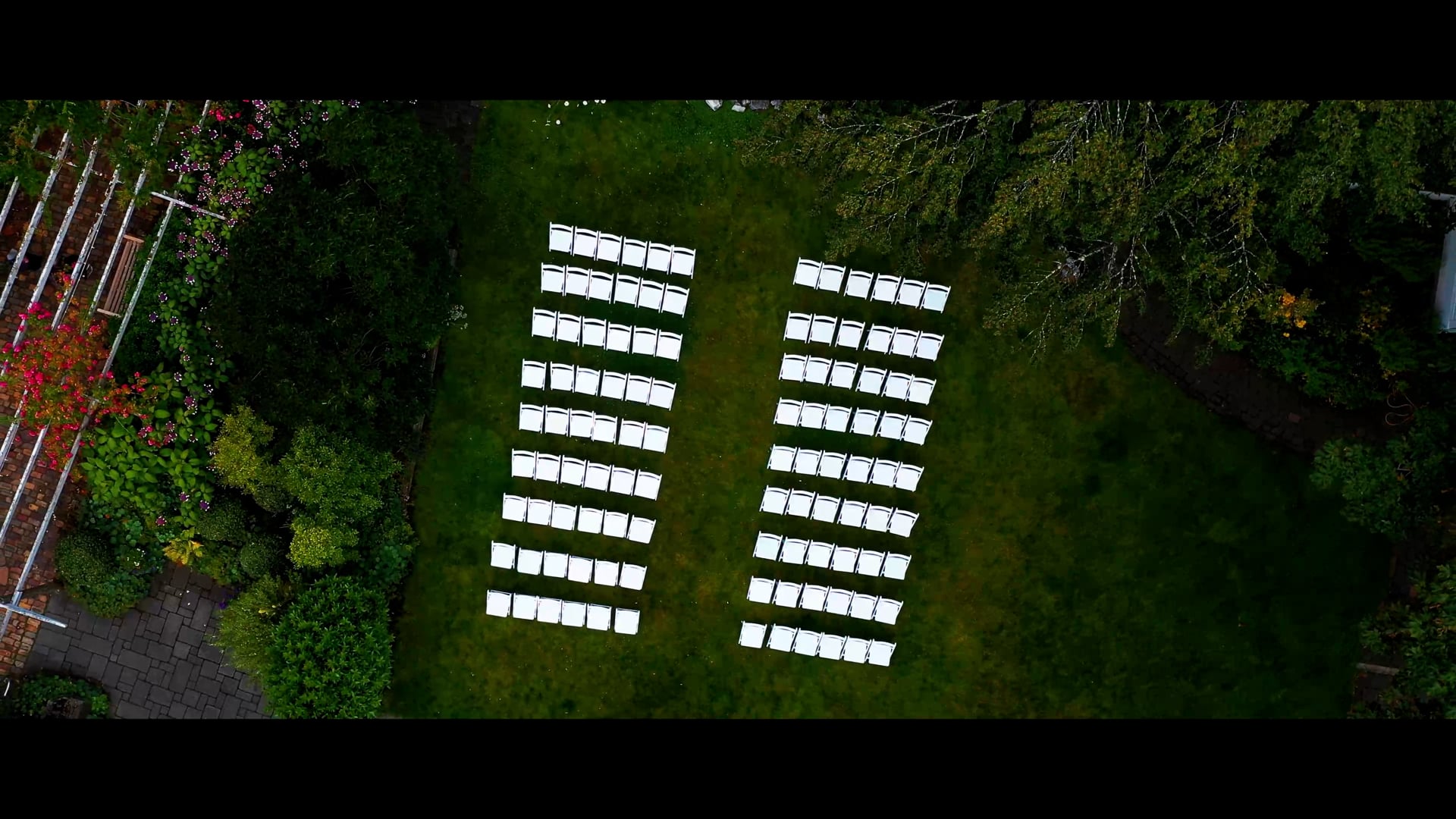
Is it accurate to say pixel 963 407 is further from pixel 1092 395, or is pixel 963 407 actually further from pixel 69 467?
pixel 69 467

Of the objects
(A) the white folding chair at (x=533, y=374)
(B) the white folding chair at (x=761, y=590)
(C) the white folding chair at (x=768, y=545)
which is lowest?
(B) the white folding chair at (x=761, y=590)

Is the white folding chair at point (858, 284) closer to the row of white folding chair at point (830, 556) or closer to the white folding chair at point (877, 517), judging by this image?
the white folding chair at point (877, 517)

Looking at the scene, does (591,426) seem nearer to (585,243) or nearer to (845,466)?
(585,243)

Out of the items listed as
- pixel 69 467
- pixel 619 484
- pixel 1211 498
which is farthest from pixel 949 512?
pixel 69 467

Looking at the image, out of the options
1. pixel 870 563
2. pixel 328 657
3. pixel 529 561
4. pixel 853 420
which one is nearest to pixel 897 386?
pixel 853 420

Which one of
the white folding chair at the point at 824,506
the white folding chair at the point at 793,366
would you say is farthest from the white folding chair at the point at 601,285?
the white folding chair at the point at 824,506

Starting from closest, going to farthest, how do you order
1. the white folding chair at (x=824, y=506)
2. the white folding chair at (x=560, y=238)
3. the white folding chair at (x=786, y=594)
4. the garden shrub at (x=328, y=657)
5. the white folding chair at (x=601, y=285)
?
1. the garden shrub at (x=328, y=657)
2. the white folding chair at (x=560, y=238)
3. the white folding chair at (x=601, y=285)
4. the white folding chair at (x=824, y=506)
5. the white folding chair at (x=786, y=594)

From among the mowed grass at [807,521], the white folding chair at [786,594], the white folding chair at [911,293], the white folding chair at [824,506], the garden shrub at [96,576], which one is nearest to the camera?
the garden shrub at [96,576]

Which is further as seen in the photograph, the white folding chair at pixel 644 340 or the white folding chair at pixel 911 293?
the white folding chair at pixel 644 340
